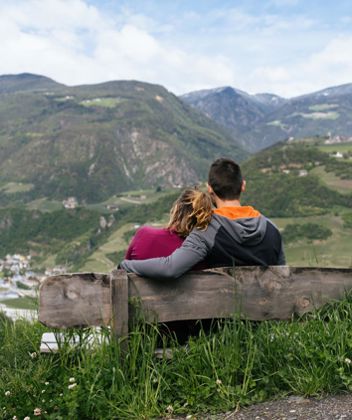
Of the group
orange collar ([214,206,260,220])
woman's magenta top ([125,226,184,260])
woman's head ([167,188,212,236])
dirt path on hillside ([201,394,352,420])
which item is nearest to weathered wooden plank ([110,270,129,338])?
woman's magenta top ([125,226,184,260])

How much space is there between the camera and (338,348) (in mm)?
3656

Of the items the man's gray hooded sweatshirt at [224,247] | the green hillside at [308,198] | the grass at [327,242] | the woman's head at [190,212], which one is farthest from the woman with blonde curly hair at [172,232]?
the green hillside at [308,198]

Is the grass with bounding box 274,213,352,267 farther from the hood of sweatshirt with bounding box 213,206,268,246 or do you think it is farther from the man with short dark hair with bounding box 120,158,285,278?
the hood of sweatshirt with bounding box 213,206,268,246

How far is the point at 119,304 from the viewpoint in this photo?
3.62m

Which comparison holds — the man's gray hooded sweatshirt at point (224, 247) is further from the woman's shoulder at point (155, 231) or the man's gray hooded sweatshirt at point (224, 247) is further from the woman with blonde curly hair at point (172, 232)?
the woman's shoulder at point (155, 231)

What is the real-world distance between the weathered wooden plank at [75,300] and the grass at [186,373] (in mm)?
184

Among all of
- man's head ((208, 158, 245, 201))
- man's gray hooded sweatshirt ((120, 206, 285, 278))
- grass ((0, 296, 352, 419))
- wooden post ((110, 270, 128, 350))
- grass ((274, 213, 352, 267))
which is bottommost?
grass ((274, 213, 352, 267))

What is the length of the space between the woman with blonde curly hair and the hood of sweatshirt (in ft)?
0.56

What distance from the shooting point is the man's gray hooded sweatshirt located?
12.2 ft

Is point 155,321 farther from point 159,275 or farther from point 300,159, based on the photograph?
point 300,159

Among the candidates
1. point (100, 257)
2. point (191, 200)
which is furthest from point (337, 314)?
point (100, 257)

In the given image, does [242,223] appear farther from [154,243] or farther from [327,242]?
[327,242]

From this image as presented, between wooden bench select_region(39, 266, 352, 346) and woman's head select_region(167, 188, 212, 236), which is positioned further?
woman's head select_region(167, 188, 212, 236)

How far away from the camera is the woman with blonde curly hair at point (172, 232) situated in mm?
4020
